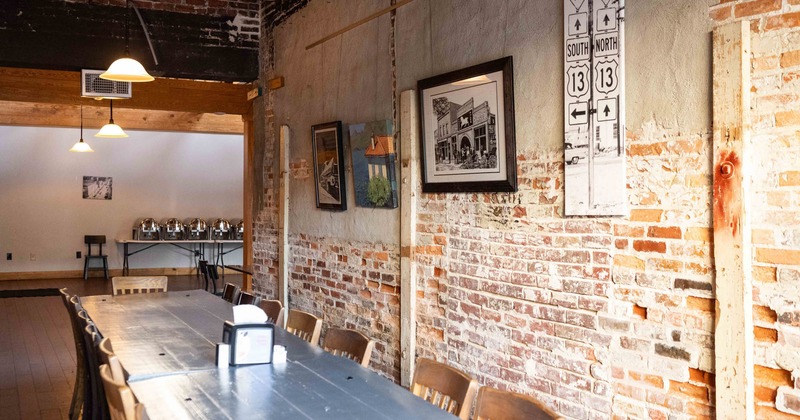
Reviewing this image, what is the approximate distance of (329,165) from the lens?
19.5ft

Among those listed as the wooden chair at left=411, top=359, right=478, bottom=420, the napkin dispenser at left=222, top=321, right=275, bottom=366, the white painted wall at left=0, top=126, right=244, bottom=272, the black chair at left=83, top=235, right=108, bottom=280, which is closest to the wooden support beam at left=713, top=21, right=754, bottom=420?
the wooden chair at left=411, top=359, right=478, bottom=420

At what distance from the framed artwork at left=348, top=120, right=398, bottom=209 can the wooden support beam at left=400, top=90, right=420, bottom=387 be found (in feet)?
0.61

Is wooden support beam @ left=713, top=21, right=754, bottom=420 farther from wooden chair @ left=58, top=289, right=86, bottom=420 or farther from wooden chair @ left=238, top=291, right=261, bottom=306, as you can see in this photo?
wooden chair @ left=58, top=289, right=86, bottom=420

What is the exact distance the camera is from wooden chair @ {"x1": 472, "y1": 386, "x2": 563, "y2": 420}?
238cm

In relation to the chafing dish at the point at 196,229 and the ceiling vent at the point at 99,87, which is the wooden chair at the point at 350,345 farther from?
the chafing dish at the point at 196,229

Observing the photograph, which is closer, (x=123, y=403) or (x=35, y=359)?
(x=123, y=403)

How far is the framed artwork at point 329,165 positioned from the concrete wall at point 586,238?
0.89ft

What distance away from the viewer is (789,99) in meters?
2.62

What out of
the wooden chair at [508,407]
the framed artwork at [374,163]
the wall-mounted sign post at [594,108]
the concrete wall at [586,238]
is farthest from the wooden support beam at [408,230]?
the wooden chair at [508,407]

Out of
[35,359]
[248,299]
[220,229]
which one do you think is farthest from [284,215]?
[220,229]

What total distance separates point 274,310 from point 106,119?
34.8 feet

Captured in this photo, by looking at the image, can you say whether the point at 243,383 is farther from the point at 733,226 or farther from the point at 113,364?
the point at 733,226

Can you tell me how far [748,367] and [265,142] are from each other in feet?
18.4

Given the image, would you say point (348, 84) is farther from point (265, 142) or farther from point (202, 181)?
point (202, 181)
